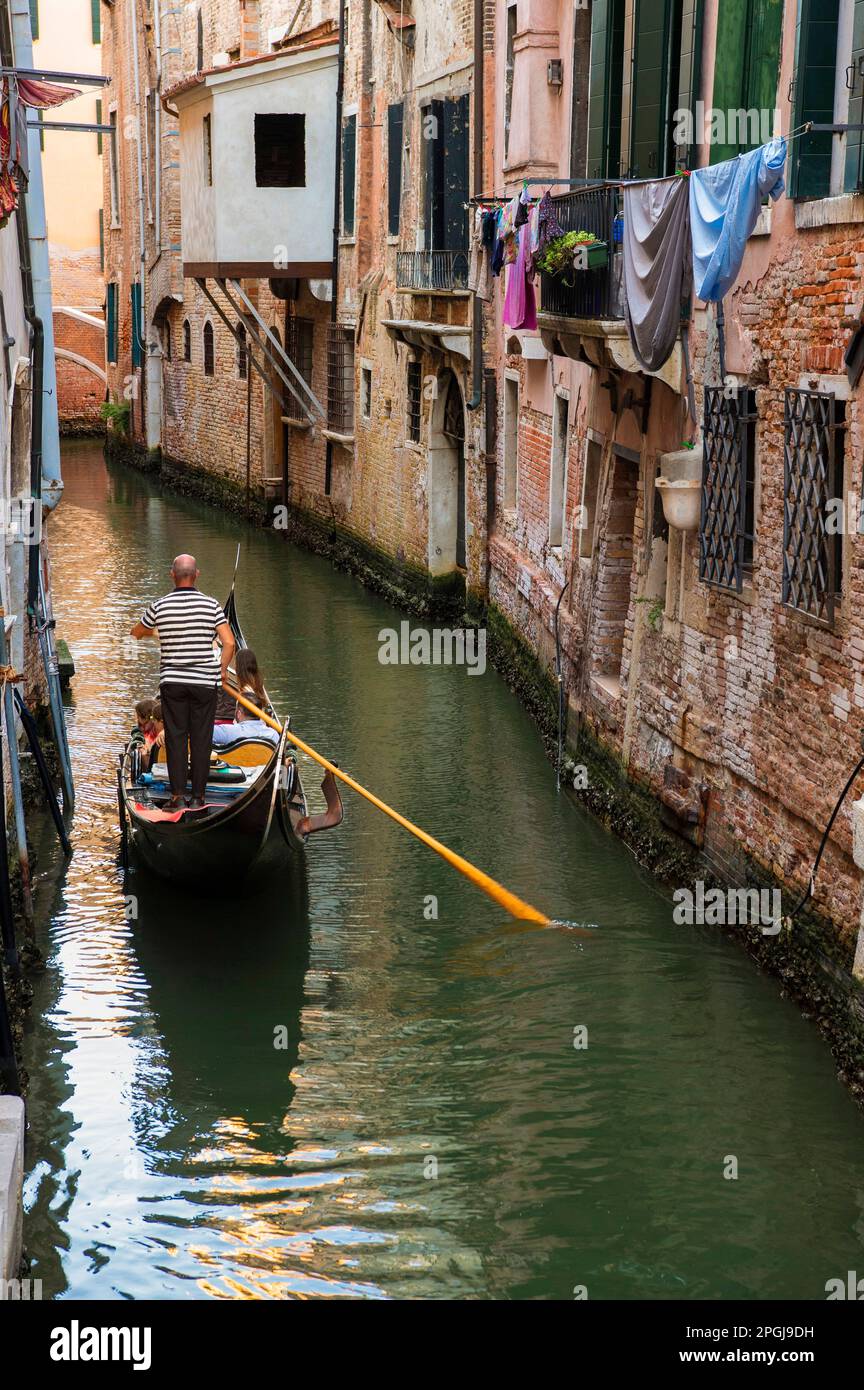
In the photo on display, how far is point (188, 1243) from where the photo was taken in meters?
5.69

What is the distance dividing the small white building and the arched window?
596 cm

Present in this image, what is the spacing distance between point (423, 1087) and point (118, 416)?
25.5m

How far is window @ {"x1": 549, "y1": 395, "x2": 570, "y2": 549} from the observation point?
1268 centimetres

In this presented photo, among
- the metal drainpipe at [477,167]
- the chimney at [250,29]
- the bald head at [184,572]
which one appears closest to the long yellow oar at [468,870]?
the bald head at [184,572]

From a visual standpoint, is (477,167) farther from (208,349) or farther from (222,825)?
(208,349)

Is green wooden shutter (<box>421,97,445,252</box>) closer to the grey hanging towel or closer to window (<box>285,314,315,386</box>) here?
window (<box>285,314,315,386</box>)

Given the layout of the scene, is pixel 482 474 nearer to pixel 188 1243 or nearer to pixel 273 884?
pixel 273 884

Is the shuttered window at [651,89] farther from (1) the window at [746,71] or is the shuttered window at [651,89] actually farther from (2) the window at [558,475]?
(2) the window at [558,475]

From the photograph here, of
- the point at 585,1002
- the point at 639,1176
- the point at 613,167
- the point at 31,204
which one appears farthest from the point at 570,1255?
the point at 31,204

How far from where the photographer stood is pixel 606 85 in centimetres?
1038

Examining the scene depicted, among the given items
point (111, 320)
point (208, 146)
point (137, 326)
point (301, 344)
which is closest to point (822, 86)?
point (208, 146)

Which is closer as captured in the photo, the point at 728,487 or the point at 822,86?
the point at 822,86

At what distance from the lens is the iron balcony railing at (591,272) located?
30.7ft

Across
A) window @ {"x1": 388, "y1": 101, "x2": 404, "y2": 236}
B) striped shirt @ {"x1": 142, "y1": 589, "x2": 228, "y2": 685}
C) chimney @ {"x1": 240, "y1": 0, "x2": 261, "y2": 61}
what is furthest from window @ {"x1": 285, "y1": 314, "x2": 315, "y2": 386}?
striped shirt @ {"x1": 142, "y1": 589, "x2": 228, "y2": 685}
